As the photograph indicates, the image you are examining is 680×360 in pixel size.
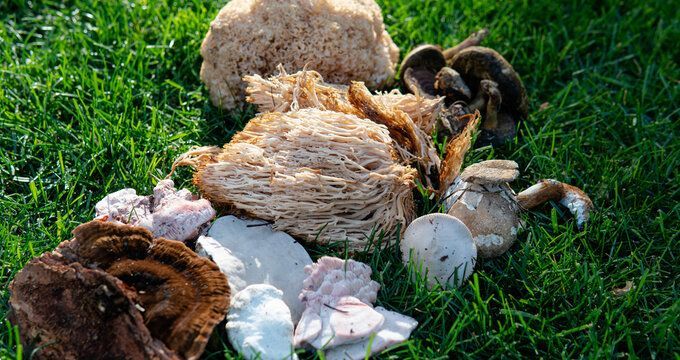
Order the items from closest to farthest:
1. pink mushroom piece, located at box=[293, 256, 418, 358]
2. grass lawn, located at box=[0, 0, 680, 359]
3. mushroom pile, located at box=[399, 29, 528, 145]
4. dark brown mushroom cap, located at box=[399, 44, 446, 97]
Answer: pink mushroom piece, located at box=[293, 256, 418, 358] → grass lawn, located at box=[0, 0, 680, 359] → mushroom pile, located at box=[399, 29, 528, 145] → dark brown mushroom cap, located at box=[399, 44, 446, 97]

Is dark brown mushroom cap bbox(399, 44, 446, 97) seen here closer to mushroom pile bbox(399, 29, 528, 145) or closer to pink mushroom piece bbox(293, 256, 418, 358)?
mushroom pile bbox(399, 29, 528, 145)

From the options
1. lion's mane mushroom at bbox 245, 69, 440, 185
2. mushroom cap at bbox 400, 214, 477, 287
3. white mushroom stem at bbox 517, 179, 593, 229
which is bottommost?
white mushroom stem at bbox 517, 179, 593, 229

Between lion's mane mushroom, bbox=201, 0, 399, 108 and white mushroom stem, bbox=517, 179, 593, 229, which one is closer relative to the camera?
white mushroom stem, bbox=517, 179, 593, 229

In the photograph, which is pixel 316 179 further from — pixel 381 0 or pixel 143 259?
pixel 381 0

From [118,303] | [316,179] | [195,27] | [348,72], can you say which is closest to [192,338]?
[118,303]

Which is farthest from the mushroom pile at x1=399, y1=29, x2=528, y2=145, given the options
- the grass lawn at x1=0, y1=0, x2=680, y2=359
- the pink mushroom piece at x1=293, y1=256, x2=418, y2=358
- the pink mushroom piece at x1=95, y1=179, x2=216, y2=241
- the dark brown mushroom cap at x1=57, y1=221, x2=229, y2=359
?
the dark brown mushroom cap at x1=57, y1=221, x2=229, y2=359

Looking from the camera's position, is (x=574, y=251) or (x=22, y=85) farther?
(x=22, y=85)
